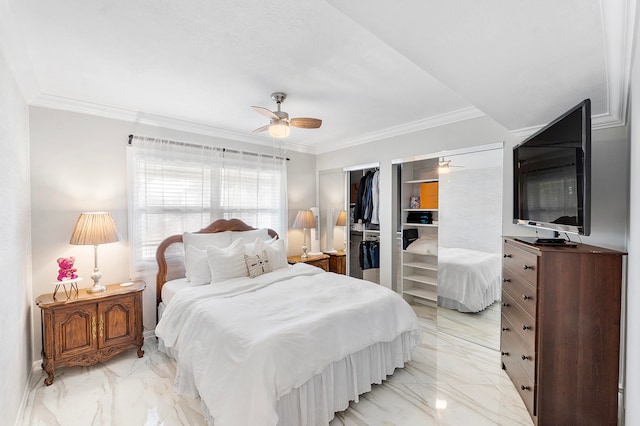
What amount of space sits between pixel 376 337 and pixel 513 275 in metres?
1.18

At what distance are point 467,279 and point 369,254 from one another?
Result: 4.67ft

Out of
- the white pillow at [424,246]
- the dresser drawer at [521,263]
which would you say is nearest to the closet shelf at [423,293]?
the white pillow at [424,246]

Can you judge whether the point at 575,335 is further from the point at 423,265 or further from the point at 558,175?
the point at 423,265

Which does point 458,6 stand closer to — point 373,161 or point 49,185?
point 373,161

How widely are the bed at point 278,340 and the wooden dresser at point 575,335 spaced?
0.96 meters

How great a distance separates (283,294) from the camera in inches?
101

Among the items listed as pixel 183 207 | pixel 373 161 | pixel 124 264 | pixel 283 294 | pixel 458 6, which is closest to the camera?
pixel 458 6

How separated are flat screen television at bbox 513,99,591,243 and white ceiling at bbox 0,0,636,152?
24 centimetres

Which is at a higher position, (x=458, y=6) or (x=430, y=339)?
(x=458, y=6)

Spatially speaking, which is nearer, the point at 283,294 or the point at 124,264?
the point at 283,294

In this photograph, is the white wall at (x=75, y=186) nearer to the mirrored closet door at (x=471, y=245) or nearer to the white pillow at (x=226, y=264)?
the white pillow at (x=226, y=264)

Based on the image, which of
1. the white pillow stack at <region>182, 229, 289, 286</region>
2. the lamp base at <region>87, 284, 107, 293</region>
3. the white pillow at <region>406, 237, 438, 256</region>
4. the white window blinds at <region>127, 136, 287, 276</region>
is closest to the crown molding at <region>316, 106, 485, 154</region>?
the white window blinds at <region>127, 136, 287, 276</region>

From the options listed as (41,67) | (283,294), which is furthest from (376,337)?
(41,67)

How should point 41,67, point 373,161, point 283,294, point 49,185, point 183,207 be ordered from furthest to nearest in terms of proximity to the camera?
1. point 373,161
2. point 183,207
3. point 49,185
4. point 283,294
5. point 41,67
